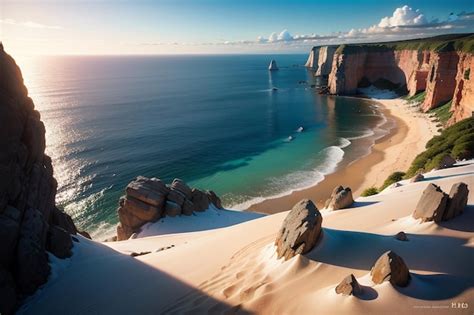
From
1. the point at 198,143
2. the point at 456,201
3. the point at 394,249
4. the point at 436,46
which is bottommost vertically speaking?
the point at 198,143

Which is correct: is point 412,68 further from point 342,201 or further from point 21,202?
point 21,202

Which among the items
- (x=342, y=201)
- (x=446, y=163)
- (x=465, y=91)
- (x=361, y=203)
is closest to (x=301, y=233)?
(x=342, y=201)

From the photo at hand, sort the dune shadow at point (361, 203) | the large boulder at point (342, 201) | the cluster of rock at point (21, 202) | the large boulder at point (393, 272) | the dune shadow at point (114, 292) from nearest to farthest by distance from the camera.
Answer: the large boulder at point (393, 272) < the dune shadow at point (114, 292) < the cluster of rock at point (21, 202) < the dune shadow at point (361, 203) < the large boulder at point (342, 201)

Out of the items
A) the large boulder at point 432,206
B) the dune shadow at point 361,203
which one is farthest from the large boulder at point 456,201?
the dune shadow at point 361,203

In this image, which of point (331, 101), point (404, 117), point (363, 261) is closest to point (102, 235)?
point (363, 261)

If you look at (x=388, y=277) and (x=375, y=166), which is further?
(x=375, y=166)

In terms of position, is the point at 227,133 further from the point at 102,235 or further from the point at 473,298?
the point at 473,298

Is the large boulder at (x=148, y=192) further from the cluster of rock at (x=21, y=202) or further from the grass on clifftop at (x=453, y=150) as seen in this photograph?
the grass on clifftop at (x=453, y=150)
